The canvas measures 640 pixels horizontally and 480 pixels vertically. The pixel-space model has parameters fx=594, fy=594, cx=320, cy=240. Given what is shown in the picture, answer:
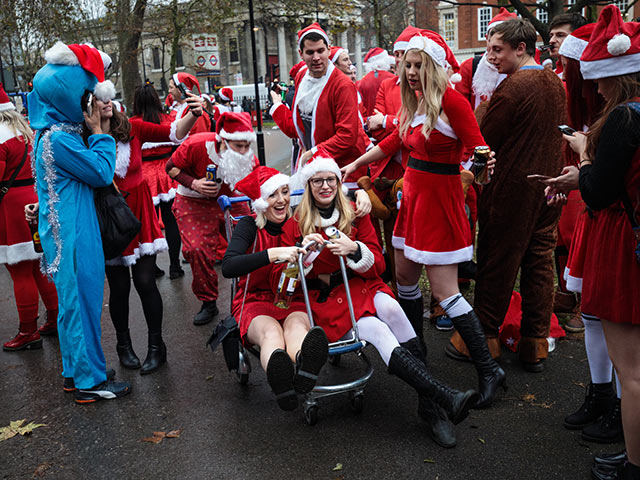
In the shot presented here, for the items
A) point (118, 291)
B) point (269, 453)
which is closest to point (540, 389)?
point (269, 453)

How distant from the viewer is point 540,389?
3.90m

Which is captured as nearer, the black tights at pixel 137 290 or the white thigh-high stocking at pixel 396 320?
the white thigh-high stocking at pixel 396 320

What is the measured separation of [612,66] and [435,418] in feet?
6.71

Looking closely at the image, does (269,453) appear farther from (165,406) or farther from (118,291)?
(118,291)

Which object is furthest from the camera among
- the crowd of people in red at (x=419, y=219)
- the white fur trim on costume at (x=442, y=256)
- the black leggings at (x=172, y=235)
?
the black leggings at (x=172, y=235)

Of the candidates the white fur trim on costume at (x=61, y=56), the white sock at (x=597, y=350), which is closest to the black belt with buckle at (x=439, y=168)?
the white sock at (x=597, y=350)

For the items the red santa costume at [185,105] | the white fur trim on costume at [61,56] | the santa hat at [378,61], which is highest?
the santa hat at [378,61]

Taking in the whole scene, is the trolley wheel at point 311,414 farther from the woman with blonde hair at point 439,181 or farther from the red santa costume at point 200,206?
the red santa costume at point 200,206

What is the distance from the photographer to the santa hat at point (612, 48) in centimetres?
245

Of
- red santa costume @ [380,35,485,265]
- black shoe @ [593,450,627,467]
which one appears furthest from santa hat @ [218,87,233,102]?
black shoe @ [593,450,627,467]

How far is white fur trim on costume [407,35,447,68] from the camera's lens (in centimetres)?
368

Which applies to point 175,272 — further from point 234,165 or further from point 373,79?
point 373,79

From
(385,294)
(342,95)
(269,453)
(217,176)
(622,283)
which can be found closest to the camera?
(622,283)

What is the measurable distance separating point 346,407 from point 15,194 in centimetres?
330
